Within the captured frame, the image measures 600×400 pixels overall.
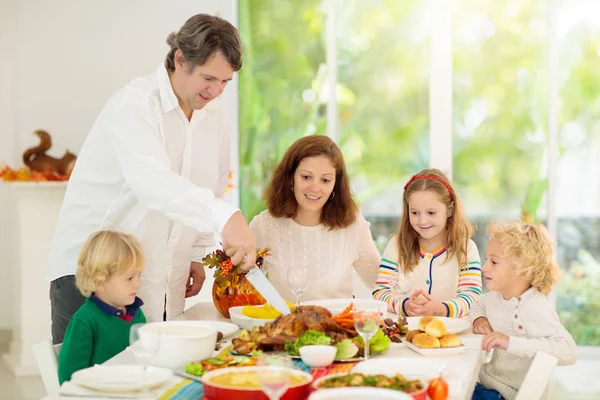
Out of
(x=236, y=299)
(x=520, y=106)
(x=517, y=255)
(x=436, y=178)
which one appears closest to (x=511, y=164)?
(x=520, y=106)

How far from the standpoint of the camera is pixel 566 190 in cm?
521

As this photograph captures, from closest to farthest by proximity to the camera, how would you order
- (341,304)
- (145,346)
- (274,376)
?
(274,376), (145,346), (341,304)

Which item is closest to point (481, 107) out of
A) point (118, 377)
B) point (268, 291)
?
point (268, 291)

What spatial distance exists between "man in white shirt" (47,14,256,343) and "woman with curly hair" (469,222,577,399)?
0.92 meters

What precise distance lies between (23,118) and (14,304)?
1.28m

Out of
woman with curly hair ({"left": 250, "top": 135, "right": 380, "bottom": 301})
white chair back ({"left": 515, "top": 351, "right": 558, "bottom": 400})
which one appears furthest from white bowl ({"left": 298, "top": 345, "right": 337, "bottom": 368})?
woman with curly hair ({"left": 250, "top": 135, "right": 380, "bottom": 301})

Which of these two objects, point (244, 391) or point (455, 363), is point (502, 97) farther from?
point (244, 391)

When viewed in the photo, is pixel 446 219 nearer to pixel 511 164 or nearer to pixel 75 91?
pixel 511 164

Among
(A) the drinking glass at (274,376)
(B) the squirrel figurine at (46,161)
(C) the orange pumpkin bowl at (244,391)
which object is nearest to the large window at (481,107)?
(B) the squirrel figurine at (46,161)

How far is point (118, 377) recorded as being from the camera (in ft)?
5.48

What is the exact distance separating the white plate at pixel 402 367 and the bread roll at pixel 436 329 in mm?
258

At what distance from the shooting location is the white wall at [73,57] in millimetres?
5328

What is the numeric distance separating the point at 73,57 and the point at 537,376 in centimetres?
429

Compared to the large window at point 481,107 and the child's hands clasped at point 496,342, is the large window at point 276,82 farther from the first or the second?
the child's hands clasped at point 496,342
